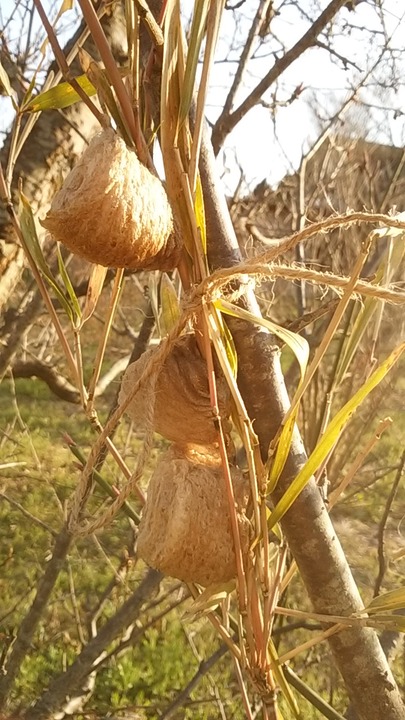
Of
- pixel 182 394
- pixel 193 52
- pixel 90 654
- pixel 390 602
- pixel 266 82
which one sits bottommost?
pixel 90 654

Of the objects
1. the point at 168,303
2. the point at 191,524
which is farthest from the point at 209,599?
the point at 168,303

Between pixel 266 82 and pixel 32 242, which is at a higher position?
pixel 266 82

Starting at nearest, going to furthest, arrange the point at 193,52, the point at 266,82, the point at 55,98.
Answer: the point at 193,52
the point at 55,98
the point at 266,82

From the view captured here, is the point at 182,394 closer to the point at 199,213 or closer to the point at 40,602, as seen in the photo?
the point at 199,213

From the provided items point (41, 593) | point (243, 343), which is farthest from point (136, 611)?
point (243, 343)

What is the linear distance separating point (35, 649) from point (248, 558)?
5.35 ft

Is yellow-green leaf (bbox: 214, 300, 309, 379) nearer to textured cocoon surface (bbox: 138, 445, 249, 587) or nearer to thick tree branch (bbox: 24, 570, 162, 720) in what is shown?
textured cocoon surface (bbox: 138, 445, 249, 587)

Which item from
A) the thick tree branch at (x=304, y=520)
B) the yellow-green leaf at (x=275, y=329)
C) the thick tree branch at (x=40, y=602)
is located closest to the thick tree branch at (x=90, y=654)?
the thick tree branch at (x=40, y=602)

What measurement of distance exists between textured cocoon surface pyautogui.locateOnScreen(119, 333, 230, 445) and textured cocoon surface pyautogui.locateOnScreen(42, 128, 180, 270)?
0.19ft

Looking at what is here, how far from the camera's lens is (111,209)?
309mm

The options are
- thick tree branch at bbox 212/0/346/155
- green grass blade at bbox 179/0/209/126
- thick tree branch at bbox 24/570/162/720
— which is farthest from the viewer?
thick tree branch at bbox 24/570/162/720

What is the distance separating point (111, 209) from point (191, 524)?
6.3 inches

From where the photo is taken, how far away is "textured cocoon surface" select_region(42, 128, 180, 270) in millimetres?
309

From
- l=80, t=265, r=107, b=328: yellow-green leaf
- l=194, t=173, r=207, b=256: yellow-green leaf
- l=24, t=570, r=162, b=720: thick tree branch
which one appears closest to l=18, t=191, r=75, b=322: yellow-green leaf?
l=80, t=265, r=107, b=328: yellow-green leaf
